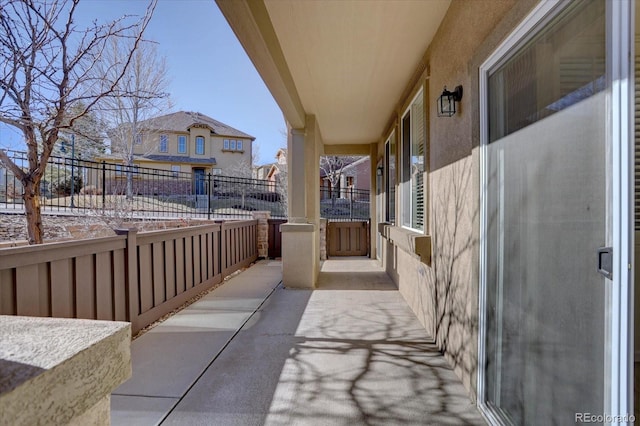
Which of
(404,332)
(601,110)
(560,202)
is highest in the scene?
(601,110)

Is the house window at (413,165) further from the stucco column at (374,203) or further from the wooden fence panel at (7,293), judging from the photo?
the wooden fence panel at (7,293)

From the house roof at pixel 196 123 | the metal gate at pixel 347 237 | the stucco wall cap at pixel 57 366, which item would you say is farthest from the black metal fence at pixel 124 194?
the house roof at pixel 196 123

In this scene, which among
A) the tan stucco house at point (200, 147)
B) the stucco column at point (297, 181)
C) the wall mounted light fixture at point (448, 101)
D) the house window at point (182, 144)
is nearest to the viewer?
the wall mounted light fixture at point (448, 101)

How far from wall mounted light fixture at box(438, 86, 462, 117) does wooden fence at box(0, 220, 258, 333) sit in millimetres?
3168

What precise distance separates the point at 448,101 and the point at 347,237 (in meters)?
6.46

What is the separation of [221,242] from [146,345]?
2.78 metres

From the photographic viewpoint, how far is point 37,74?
3643 mm

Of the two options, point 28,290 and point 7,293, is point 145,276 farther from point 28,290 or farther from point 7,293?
point 7,293

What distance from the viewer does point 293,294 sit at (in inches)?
199

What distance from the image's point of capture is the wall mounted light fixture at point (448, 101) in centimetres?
260

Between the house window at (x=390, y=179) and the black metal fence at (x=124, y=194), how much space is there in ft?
14.6

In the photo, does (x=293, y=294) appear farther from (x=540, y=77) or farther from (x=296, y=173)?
(x=540, y=77)

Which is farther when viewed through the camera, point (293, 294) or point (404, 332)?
point (293, 294)

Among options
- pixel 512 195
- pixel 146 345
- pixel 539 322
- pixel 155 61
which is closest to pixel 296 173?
pixel 146 345
